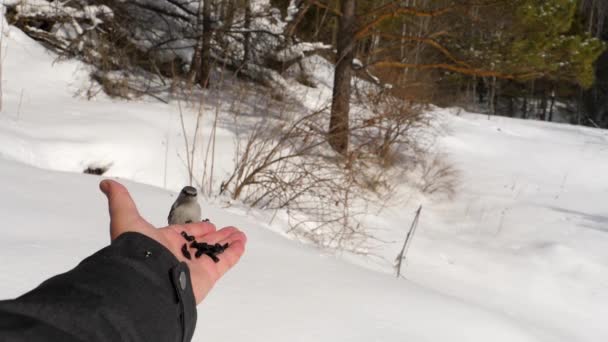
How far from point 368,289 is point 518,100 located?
97.9 feet

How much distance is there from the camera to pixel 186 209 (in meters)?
1.95

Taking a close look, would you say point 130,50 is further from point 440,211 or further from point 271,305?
point 271,305

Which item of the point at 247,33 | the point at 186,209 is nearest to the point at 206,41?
the point at 247,33

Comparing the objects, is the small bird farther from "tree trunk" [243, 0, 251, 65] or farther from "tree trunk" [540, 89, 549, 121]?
"tree trunk" [540, 89, 549, 121]

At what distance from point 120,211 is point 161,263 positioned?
21cm

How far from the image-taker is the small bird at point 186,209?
6.37ft

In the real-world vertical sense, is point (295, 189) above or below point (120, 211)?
below

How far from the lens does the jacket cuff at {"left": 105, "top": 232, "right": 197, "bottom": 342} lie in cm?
103

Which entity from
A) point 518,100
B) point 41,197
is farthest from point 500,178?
point 518,100

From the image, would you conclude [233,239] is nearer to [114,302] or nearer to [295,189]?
[114,302]

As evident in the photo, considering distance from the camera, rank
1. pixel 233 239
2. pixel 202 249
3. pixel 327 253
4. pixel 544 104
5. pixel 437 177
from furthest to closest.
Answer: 1. pixel 544 104
2. pixel 437 177
3. pixel 327 253
4. pixel 233 239
5. pixel 202 249

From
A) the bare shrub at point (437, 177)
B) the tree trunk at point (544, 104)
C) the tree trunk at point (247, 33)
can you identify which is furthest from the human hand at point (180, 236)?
the tree trunk at point (544, 104)

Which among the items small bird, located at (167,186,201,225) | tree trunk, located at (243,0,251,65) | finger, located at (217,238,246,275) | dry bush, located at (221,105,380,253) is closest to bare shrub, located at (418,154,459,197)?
dry bush, located at (221,105,380,253)

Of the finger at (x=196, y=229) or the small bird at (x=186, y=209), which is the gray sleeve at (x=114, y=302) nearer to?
the finger at (x=196, y=229)
